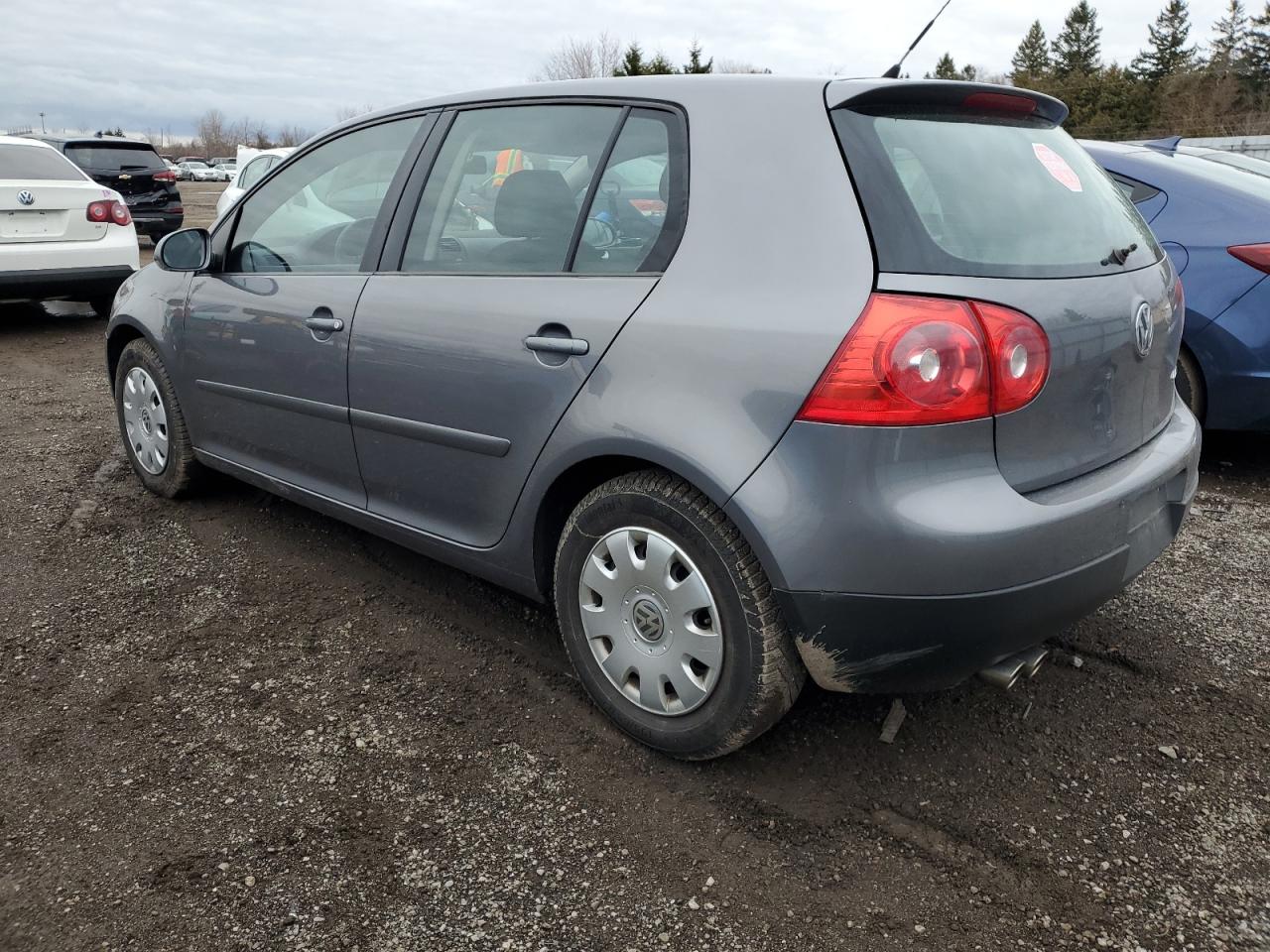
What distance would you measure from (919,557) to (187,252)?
9.69 ft

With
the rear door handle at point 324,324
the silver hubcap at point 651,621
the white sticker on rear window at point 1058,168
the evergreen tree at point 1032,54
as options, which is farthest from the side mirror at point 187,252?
the evergreen tree at point 1032,54

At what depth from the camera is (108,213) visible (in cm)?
855

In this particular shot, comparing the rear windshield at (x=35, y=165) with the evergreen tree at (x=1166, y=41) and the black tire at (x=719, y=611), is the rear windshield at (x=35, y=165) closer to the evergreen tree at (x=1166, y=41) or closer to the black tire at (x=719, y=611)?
the black tire at (x=719, y=611)

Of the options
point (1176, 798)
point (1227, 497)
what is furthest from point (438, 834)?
point (1227, 497)

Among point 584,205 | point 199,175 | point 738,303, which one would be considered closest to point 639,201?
point 584,205

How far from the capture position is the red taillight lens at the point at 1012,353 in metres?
1.97

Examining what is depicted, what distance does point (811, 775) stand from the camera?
7.93ft

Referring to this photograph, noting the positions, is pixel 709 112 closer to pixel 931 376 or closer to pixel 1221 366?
pixel 931 376

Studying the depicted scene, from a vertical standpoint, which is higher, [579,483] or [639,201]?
[639,201]

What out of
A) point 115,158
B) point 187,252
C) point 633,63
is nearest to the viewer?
point 187,252

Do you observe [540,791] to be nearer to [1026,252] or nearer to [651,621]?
[651,621]

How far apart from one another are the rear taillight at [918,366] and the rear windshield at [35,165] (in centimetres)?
829

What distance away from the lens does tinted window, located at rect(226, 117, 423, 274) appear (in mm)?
3143

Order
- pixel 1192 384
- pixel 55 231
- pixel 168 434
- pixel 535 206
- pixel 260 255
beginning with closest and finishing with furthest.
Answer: pixel 535 206
pixel 260 255
pixel 168 434
pixel 1192 384
pixel 55 231
